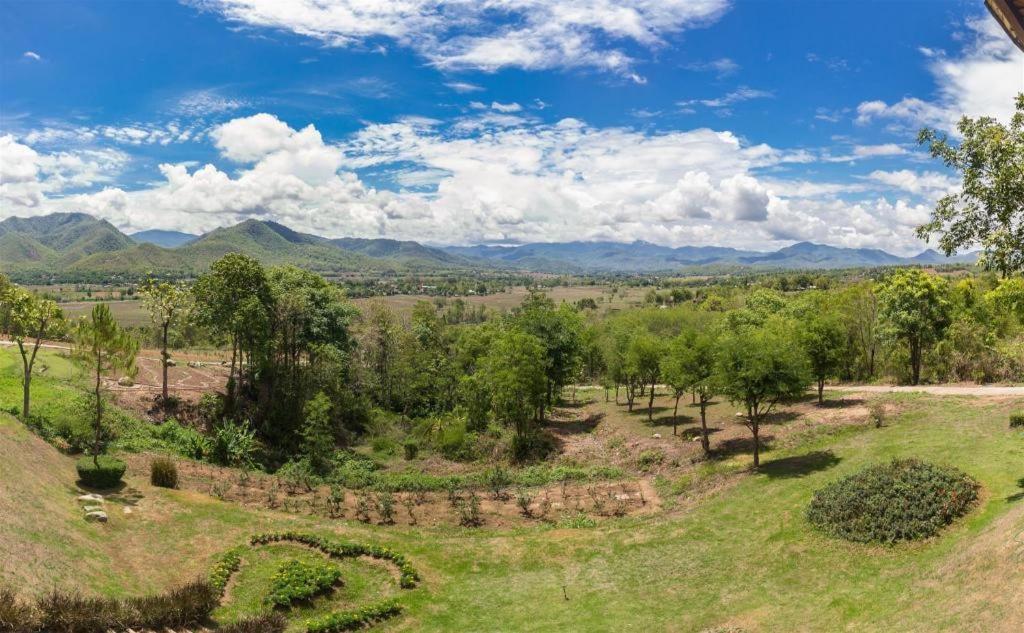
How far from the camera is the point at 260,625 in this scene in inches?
689

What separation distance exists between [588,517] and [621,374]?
26.1m

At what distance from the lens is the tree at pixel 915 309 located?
47.2 m

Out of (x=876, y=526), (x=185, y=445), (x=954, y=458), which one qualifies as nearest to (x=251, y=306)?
(x=185, y=445)

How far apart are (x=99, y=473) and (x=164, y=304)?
1694cm

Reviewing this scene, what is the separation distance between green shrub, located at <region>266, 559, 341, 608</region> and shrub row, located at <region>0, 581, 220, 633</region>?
8.20 feet

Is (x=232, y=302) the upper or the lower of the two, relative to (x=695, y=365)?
upper

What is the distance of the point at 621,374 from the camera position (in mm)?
54531

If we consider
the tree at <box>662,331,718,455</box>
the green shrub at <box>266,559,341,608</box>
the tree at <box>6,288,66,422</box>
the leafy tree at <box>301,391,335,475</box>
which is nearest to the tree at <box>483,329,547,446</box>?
the tree at <box>662,331,718,455</box>

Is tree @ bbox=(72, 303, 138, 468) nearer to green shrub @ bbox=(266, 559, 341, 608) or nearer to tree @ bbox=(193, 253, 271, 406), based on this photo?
tree @ bbox=(193, 253, 271, 406)

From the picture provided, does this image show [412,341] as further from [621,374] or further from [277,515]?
[277,515]

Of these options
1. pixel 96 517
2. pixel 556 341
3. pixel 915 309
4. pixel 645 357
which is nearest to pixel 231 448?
pixel 96 517

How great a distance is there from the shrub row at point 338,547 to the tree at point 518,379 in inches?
817

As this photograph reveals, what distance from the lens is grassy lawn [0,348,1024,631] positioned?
16.3 meters

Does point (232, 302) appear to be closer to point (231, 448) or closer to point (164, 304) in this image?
point (164, 304)
